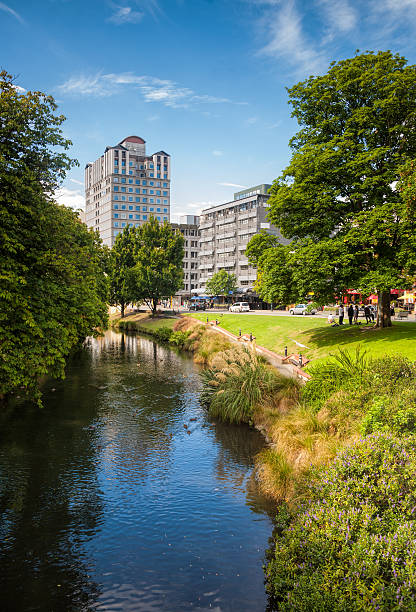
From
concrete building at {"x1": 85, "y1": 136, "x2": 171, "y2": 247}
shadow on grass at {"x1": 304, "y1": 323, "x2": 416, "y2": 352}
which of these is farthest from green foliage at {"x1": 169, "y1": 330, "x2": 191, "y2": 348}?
concrete building at {"x1": 85, "y1": 136, "x2": 171, "y2": 247}

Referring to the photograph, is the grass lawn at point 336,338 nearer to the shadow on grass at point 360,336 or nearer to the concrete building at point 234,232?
the shadow on grass at point 360,336

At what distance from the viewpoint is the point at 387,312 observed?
93.6 ft

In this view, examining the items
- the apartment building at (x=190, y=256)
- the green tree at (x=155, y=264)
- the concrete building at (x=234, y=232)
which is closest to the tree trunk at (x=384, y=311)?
the green tree at (x=155, y=264)

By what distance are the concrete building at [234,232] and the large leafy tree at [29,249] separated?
106435 millimetres

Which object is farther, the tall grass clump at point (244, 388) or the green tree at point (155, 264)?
the green tree at point (155, 264)

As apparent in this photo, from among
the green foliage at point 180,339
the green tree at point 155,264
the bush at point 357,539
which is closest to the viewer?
the bush at point 357,539

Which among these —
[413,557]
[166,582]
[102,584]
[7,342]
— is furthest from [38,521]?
[413,557]

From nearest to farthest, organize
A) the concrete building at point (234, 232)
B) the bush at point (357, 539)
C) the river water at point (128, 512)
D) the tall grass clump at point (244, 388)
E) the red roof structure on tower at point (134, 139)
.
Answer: the bush at point (357, 539)
the river water at point (128, 512)
the tall grass clump at point (244, 388)
the concrete building at point (234, 232)
the red roof structure on tower at point (134, 139)

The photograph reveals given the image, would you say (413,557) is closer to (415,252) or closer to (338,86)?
(415,252)

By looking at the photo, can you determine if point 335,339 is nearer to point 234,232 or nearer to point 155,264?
point 155,264

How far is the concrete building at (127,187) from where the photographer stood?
174125 millimetres

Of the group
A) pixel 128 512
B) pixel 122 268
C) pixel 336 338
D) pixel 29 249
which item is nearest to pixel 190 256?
pixel 122 268

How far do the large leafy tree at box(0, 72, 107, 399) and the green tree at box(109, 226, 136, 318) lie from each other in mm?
53289

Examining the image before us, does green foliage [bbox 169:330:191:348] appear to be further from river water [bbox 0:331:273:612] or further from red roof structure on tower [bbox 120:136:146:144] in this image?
red roof structure on tower [bbox 120:136:146:144]
